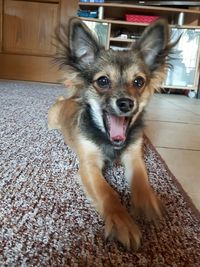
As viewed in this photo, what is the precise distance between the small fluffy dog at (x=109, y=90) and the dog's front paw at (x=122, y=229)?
21 centimetres

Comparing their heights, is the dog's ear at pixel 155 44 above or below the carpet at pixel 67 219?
above

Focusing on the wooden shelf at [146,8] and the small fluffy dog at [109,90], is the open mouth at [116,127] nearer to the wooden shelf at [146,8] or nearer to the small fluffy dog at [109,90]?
the small fluffy dog at [109,90]

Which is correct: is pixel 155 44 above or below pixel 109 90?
above

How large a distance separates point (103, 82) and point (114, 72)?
0.05 m

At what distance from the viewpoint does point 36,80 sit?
3559mm

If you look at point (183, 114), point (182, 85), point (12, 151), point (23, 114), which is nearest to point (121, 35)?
point (182, 85)

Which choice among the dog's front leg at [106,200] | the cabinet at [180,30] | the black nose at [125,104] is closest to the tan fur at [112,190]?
the dog's front leg at [106,200]

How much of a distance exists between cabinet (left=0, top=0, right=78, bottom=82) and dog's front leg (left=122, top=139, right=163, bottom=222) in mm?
2529

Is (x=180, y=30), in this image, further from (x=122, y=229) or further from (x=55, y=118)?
(x=122, y=229)

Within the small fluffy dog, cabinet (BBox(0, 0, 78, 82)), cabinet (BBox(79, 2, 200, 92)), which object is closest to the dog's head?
the small fluffy dog

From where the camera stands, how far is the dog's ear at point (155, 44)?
1.11 metres

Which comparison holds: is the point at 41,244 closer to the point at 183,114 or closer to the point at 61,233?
the point at 61,233

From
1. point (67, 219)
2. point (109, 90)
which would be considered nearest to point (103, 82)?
point (109, 90)

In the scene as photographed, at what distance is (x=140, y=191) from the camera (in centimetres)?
83
